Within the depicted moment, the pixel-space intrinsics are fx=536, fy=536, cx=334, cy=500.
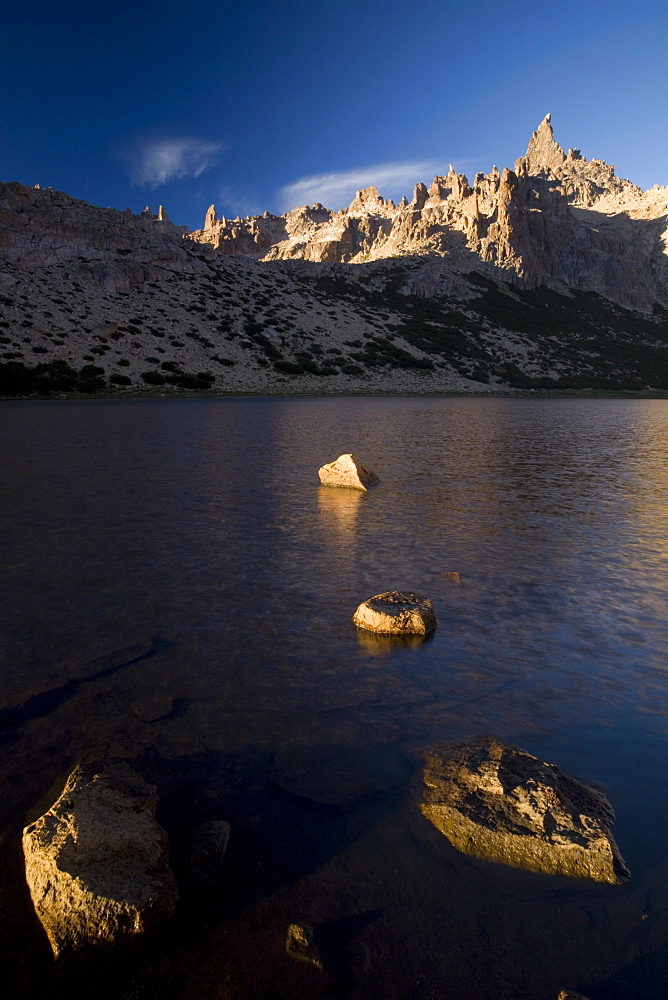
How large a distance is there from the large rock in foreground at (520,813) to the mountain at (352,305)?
50963mm

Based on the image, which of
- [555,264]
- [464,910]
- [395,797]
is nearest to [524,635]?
[395,797]

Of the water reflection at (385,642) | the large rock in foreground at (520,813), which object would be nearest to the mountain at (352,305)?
the water reflection at (385,642)

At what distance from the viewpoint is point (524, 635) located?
250 inches

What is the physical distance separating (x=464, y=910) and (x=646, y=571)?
6989mm

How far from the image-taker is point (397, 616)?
633 cm

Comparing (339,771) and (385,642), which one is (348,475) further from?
(339,771)

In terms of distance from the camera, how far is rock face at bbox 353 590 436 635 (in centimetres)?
630

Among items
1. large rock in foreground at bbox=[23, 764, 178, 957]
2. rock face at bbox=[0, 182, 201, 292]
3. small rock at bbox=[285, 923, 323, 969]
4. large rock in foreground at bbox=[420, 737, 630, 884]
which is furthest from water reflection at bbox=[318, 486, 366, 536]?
rock face at bbox=[0, 182, 201, 292]

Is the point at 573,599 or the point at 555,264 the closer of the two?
the point at 573,599

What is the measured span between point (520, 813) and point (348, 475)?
37.4 ft

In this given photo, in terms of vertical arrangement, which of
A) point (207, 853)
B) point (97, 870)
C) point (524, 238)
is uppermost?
point (524, 238)

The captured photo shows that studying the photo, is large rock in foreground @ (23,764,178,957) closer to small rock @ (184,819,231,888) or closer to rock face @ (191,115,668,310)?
small rock @ (184,819,231,888)

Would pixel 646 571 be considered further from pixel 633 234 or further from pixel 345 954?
pixel 633 234

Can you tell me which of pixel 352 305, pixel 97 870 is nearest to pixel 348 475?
pixel 97 870
